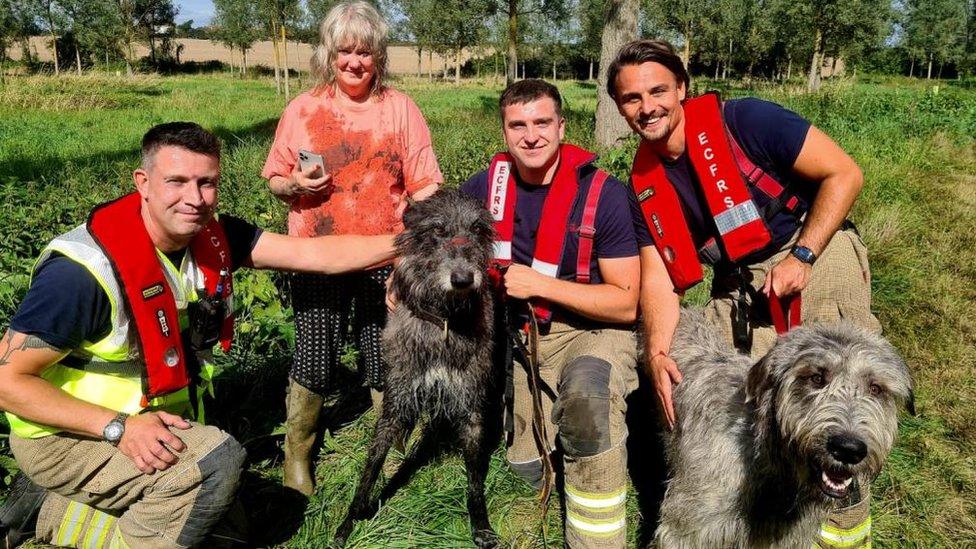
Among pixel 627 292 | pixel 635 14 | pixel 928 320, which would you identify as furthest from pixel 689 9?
pixel 627 292

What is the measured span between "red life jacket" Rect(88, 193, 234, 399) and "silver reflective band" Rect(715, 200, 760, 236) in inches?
127

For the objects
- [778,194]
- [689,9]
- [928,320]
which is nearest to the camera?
[778,194]

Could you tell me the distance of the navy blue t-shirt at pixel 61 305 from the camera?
2.53 metres

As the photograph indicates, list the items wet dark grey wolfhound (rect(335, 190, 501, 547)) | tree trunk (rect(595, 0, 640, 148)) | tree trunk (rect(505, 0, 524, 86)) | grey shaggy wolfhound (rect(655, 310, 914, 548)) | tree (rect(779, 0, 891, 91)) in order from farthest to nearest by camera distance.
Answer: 1. tree (rect(779, 0, 891, 91))
2. tree trunk (rect(505, 0, 524, 86))
3. tree trunk (rect(595, 0, 640, 148))
4. wet dark grey wolfhound (rect(335, 190, 501, 547))
5. grey shaggy wolfhound (rect(655, 310, 914, 548))

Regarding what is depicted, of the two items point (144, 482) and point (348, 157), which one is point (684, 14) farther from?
point (144, 482)

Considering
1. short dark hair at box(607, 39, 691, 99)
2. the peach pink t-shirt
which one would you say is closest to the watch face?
the peach pink t-shirt

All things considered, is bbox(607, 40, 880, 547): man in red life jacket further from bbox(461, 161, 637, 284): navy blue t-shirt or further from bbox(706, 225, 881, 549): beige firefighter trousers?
bbox(461, 161, 637, 284): navy blue t-shirt

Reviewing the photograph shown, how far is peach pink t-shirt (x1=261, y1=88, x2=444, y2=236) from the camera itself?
12.4 ft

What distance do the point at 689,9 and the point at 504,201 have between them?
51007 mm

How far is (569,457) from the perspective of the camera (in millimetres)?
3324

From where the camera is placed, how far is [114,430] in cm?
270

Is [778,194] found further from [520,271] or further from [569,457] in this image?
[569,457]

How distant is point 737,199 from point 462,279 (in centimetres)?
187

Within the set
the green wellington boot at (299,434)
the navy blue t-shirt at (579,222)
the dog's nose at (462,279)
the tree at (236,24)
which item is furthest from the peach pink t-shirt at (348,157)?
the tree at (236,24)
